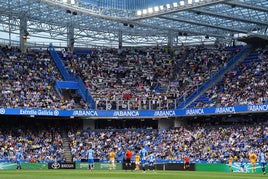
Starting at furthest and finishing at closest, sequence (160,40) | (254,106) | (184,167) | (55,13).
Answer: (160,40)
(55,13)
(254,106)
(184,167)

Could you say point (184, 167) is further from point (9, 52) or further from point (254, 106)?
point (9, 52)

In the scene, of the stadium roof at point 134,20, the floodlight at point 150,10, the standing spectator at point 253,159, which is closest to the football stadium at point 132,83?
the floodlight at point 150,10

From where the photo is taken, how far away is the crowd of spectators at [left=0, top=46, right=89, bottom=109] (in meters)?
62.5

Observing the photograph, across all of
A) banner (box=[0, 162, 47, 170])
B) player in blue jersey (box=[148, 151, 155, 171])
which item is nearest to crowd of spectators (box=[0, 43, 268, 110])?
banner (box=[0, 162, 47, 170])

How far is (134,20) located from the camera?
6266 cm

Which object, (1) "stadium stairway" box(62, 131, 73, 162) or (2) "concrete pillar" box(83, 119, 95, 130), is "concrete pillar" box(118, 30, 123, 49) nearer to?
(2) "concrete pillar" box(83, 119, 95, 130)

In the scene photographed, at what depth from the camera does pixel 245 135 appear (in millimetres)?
56281

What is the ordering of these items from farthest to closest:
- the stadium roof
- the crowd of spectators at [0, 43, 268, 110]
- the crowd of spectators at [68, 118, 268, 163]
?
the crowd of spectators at [0, 43, 268, 110] → the stadium roof → the crowd of spectators at [68, 118, 268, 163]

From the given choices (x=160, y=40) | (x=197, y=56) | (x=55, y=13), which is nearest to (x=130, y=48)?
(x=160, y=40)

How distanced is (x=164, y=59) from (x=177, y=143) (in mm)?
16355

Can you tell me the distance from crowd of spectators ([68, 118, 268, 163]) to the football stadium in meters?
0.13

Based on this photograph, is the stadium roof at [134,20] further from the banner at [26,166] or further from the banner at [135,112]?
the banner at [26,166]

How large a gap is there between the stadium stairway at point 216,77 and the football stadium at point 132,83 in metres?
0.12

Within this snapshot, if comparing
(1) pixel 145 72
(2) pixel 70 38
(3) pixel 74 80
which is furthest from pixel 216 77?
(2) pixel 70 38
